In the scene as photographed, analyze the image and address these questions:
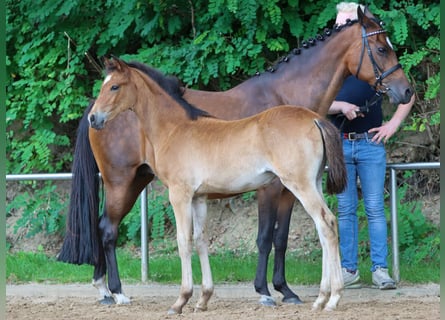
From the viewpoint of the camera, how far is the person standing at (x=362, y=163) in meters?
6.88

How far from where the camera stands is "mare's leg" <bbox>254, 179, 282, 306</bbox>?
6082 millimetres

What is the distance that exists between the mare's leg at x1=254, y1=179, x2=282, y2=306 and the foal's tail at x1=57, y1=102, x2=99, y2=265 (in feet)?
5.11

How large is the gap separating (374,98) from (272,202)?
148 centimetres

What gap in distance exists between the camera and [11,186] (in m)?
10.4

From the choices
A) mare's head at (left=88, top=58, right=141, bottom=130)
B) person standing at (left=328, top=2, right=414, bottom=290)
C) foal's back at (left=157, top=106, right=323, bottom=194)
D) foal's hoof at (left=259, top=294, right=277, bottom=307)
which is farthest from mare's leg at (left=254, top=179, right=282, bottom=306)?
mare's head at (left=88, top=58, right=141, bottom=130)

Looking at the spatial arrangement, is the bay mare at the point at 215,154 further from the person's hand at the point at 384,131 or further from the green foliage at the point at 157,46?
the green foliage at the point at 157,46

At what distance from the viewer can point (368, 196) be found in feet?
22.8

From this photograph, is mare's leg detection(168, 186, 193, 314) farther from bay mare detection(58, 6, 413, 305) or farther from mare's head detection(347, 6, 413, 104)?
mare's head detection(347, 6, 413, 104)

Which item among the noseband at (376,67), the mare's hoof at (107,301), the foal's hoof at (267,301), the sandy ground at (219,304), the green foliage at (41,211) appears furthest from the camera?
the green foliage at (41,211)

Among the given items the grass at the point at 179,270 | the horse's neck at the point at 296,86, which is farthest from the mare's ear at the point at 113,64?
the grass at the point at 179,270

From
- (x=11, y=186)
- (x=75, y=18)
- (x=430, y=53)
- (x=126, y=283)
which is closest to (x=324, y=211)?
(x=126, y=283)

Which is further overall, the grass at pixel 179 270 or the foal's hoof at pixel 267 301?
the grass at pixel 179 270

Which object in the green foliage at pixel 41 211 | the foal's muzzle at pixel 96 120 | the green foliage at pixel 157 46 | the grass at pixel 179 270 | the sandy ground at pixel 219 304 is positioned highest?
the green foliage at pixel 157 46

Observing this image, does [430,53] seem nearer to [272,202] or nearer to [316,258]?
[316,258]
